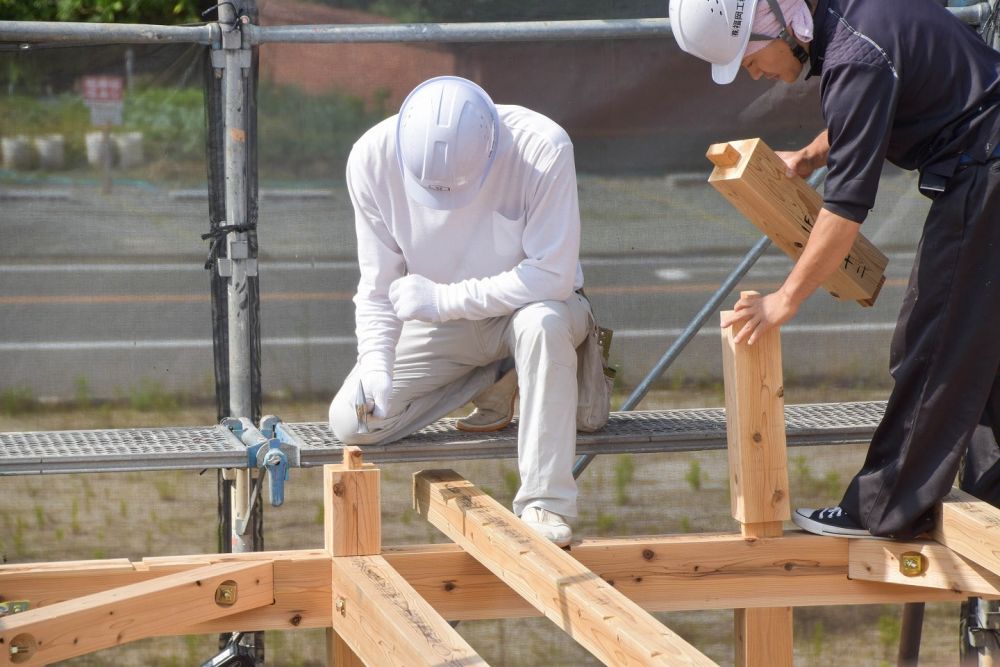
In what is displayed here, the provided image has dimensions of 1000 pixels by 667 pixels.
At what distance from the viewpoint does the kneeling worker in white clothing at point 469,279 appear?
3.25 meters

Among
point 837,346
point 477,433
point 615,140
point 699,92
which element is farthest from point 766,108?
point 477,433

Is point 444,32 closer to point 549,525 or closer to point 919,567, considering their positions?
point 549,525

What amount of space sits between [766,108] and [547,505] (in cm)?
177

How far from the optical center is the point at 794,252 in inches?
127

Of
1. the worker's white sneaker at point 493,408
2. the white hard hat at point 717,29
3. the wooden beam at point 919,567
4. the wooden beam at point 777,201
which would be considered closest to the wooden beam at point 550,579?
the worker's white sneaker at point 493,408

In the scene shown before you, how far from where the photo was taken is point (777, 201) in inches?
120

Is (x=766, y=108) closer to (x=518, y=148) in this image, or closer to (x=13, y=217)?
(x=518, y=148)

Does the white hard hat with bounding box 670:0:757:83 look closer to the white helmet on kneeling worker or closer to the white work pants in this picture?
the white helmet on kneeling worker

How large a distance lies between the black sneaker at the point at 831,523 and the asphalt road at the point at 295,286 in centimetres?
117

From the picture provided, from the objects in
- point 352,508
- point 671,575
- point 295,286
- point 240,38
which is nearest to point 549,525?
point 671,575

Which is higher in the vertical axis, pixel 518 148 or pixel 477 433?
pixel 518 148

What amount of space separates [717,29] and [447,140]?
766 millimetres

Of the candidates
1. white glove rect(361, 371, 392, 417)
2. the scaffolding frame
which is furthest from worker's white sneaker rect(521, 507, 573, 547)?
the scaffolding frame

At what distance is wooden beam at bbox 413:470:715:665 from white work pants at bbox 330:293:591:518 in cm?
20
